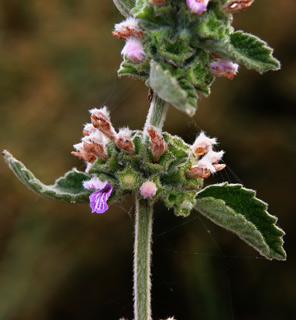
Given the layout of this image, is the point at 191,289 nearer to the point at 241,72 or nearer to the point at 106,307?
the point at 106,307

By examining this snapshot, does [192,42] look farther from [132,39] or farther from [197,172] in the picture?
[197,172]

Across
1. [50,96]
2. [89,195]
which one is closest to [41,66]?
[50,96]

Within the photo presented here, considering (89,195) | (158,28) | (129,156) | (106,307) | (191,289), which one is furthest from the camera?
(106,307)

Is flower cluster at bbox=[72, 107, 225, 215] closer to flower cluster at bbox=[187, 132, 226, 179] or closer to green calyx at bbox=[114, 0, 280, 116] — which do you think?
flower cluster at bbox=[187, 132, 226, 179]

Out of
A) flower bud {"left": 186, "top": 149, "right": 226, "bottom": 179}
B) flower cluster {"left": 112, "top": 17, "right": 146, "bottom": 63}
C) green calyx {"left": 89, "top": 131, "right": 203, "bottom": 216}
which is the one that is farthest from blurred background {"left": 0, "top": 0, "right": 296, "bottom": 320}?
flower cluster {"left": 112, "top": 17, "right": 146, "bottom": 63}

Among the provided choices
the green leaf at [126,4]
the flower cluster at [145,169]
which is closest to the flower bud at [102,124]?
the flower cluster at [145,169]

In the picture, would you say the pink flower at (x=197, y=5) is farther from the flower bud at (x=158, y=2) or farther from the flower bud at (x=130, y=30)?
the flower bud at (x=130, y=30)

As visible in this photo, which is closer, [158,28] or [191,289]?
[158,28]
